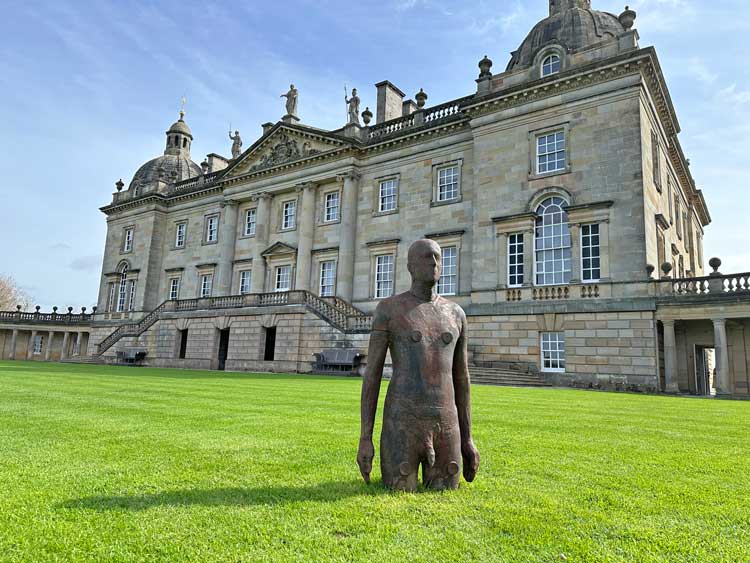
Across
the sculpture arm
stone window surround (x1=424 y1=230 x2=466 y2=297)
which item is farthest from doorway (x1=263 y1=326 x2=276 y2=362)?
the sculpture arm

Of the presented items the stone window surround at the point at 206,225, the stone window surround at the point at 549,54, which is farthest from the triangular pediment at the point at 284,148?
the stone window surround at the point at 549,54

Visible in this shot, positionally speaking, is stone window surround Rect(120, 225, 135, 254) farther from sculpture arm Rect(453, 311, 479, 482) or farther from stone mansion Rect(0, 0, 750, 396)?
sculpture arm Rect(453, 311, 479, 482)

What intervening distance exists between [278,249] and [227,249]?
190 inches

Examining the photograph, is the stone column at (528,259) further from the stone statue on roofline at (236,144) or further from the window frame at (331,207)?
the stone statue on roofline at (236,144)

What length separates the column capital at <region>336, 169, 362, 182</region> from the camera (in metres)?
31.1

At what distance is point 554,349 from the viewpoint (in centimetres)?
2180

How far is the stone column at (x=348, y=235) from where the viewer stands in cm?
3017

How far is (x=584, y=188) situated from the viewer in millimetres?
22219

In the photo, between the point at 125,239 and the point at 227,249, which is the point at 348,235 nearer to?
the point at 227,249

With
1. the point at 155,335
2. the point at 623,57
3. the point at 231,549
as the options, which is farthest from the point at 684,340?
the point at 155,335

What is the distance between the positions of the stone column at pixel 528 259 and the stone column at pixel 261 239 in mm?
18009

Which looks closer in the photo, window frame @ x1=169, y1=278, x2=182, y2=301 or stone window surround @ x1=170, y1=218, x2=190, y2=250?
window frame @ x1=169, y1=278, x2=182, y2=301

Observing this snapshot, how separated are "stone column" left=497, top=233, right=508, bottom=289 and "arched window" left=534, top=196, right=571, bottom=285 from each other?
1.37 meters

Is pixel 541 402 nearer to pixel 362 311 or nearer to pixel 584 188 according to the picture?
pixel 584 188
